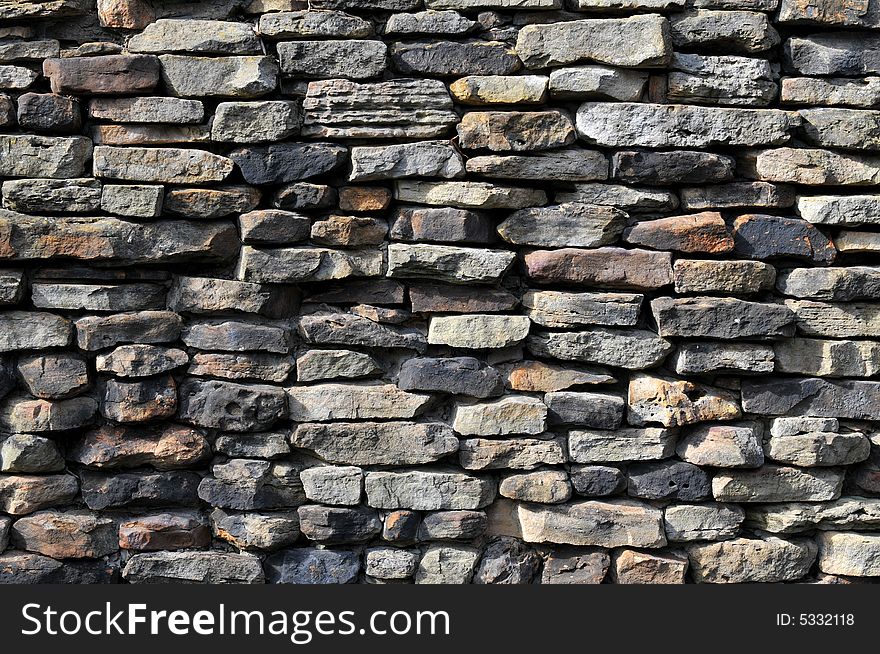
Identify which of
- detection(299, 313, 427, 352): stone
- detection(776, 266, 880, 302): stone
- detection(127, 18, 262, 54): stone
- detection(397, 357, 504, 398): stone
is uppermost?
detection(127, 18, 262, 54): stone

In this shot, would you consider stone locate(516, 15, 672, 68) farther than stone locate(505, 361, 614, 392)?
No

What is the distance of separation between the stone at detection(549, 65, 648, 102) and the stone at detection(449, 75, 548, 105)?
0.14ft

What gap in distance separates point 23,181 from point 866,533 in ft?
8.64

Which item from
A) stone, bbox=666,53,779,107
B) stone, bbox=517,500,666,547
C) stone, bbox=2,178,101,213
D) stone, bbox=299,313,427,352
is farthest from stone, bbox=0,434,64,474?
stone, bbox=666,53,779,107

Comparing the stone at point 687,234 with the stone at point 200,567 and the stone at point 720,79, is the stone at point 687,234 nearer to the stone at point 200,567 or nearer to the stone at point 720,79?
the stone at point 720,79

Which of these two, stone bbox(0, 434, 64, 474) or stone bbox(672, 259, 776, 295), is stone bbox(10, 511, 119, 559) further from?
stone bbox(672, 259, 776, 295)

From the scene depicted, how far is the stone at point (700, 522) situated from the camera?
230cm

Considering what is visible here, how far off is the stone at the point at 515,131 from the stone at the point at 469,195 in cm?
11

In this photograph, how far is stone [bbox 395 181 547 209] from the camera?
222cm

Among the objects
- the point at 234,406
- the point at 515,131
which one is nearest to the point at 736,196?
the point at 515,131

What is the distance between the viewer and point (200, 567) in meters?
2.28

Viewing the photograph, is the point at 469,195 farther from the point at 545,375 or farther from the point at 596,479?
the point at 596,479

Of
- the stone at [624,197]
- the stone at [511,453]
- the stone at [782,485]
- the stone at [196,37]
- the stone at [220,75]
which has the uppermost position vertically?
the stone at [196,37]

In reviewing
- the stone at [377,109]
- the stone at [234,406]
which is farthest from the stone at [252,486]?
the stone at [377,109]
